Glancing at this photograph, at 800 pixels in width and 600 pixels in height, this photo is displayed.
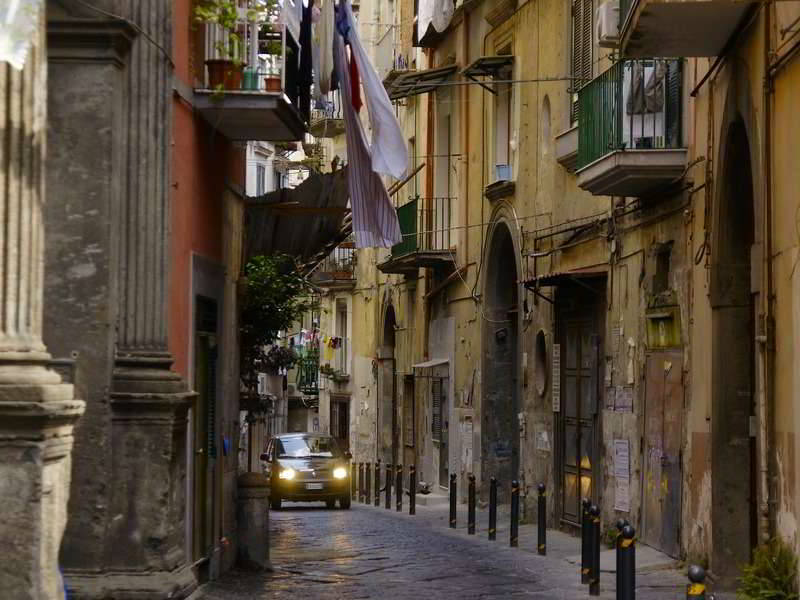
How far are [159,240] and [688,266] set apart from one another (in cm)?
691

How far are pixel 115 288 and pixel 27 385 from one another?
3.06m

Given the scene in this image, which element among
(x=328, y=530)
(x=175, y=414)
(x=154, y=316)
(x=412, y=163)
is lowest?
(x=328, y=530)

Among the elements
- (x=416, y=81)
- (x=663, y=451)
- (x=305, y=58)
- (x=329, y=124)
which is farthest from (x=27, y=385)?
(x=329, y=124)

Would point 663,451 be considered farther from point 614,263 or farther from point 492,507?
point 492,507

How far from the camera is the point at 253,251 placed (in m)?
20.1

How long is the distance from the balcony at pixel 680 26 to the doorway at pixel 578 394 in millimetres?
7321

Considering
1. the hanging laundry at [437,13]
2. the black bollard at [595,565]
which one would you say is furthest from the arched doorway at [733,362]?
the hanging laundry at [437,13]

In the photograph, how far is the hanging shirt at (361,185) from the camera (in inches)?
683

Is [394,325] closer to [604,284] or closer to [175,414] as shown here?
[604,284]

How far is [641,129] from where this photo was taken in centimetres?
1777

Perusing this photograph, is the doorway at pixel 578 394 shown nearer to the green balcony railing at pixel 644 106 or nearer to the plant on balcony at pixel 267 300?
the green balcony railing at pixel 644 106

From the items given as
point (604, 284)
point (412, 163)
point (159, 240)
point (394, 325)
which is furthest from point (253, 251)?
point (394, 325)

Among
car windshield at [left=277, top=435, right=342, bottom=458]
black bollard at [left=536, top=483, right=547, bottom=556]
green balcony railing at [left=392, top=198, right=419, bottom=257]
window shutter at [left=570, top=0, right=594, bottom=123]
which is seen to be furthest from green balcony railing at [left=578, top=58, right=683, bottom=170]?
car windshield at [left=277, top=435, right=342, bottom=458]

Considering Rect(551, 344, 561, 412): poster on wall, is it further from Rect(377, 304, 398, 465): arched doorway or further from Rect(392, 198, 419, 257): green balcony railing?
Rect(377, 304, 398, 465): arched doorway
